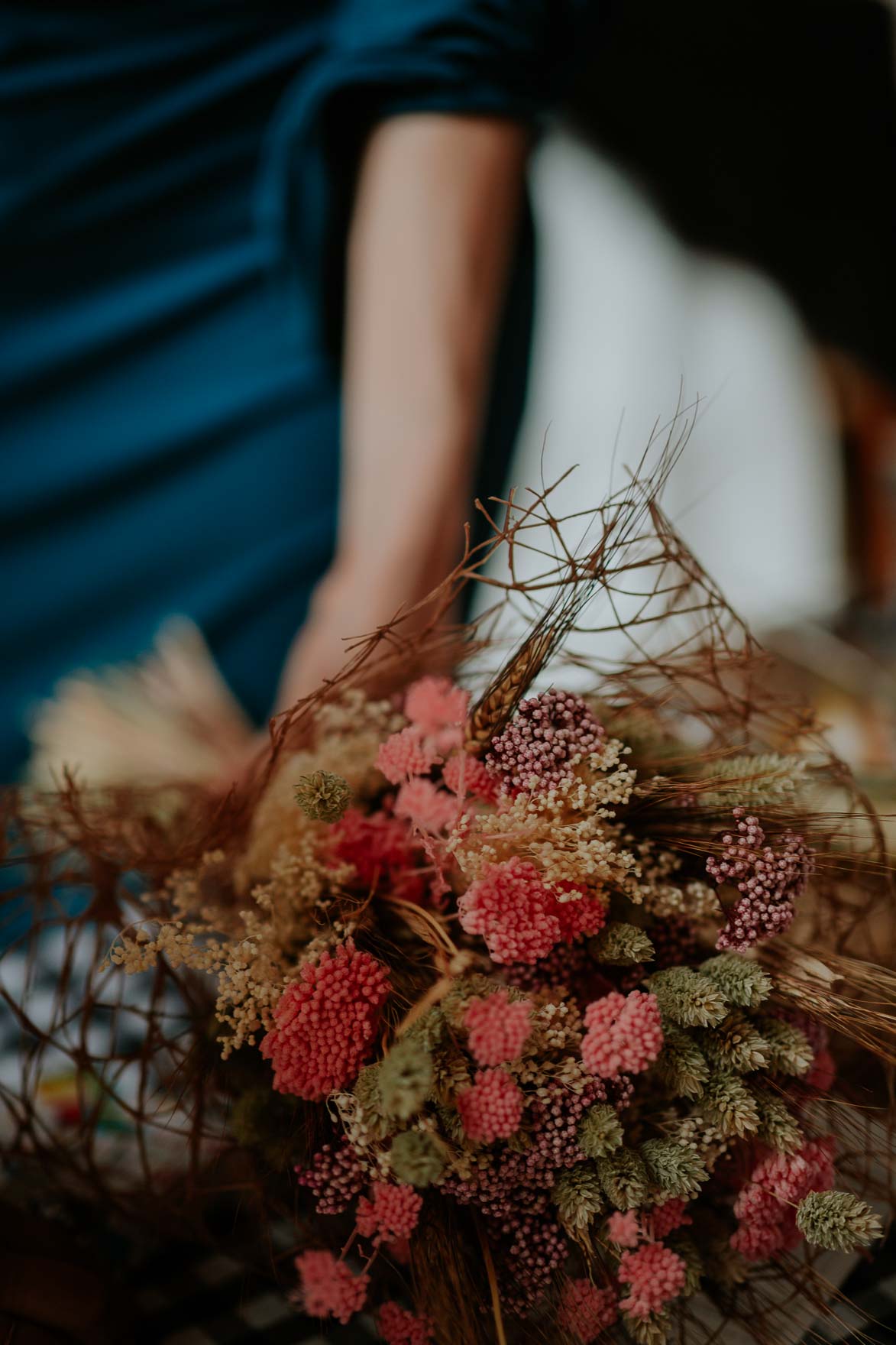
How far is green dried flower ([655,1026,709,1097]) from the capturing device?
0.83 feet

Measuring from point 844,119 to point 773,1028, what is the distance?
124 centimetres

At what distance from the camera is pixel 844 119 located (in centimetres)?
114

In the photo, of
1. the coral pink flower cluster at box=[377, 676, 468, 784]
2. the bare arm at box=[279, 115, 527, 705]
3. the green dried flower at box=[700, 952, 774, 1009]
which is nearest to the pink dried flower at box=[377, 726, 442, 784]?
the coral pink flower cluster at box=[377, 676, 468, 784]

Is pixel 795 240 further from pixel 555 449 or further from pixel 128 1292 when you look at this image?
pixel 128 1292

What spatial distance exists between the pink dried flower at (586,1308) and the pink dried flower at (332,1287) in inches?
2.3

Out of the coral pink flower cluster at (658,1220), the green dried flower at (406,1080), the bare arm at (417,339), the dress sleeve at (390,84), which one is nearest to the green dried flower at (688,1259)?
the coral pink flower cluster at (658,1220)

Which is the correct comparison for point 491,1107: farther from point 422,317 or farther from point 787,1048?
point 422,317

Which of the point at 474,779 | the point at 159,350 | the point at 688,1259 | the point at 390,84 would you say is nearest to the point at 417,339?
the point at 390,84

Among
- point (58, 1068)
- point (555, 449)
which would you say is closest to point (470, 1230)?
point (58, 1068)

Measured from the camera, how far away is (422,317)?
0.71 m

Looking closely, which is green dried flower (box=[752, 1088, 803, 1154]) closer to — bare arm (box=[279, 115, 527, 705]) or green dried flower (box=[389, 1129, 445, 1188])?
green dried flower (box=[389, 1129, 445, 1188])

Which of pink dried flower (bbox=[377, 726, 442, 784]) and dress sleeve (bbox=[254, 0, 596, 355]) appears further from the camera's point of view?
dress sleeve (bbox=[254, 0, 596, 355])

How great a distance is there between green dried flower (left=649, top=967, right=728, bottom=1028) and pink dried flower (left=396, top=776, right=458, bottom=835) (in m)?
0.08

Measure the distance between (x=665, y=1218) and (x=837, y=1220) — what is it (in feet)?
0.16
